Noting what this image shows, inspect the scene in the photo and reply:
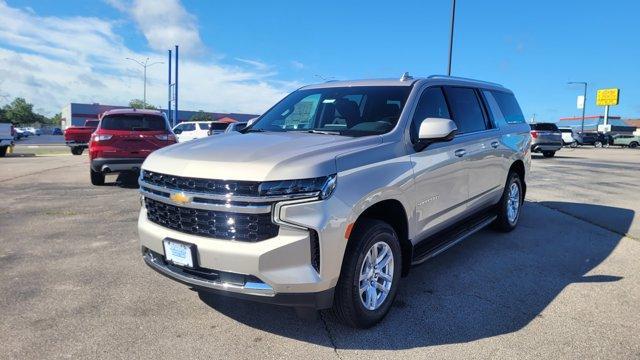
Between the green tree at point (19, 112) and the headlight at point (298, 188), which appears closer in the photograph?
the headlight at point (298, 188)

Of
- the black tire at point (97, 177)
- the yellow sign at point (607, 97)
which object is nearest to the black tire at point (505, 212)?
the black tire at point (97, 177)

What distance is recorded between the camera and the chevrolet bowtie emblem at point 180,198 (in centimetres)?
311

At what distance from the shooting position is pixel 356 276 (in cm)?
316

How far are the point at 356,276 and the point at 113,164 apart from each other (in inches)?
321

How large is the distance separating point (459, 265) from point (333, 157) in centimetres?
250

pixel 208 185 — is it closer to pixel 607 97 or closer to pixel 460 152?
pixel 460 152

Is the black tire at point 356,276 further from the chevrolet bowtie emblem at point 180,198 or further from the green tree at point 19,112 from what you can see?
the green tree at point 19,112

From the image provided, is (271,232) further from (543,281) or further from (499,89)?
(499,89)

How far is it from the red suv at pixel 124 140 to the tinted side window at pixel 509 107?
23.2 feet

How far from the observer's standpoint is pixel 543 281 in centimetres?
445

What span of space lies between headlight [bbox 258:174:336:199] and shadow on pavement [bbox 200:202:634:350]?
1.09 m

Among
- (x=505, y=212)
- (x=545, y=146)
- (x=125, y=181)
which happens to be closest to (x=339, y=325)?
(x=505, y=212)

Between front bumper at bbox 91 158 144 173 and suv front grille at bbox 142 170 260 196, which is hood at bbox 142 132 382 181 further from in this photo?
front bumper at bbox 91 158 144 173

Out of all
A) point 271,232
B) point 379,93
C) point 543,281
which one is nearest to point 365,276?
point 271,232
